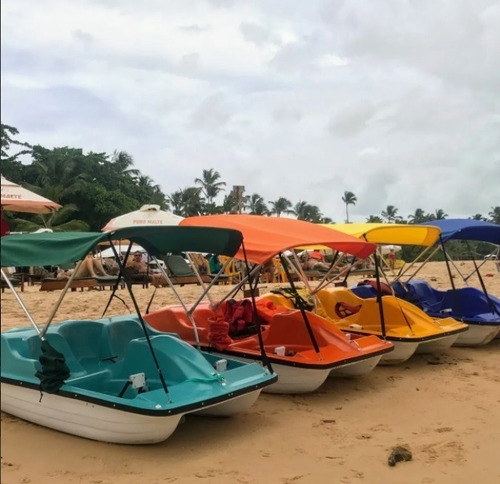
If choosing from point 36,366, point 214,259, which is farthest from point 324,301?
point 214,259

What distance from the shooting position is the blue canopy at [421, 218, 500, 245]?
9.54 metres

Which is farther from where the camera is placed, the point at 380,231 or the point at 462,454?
the point at 380,231

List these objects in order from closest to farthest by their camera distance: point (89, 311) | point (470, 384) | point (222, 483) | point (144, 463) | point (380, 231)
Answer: point (222, 483) → point (144, 463) → point (470, 384) → point (380, 231) → point (89, 311)

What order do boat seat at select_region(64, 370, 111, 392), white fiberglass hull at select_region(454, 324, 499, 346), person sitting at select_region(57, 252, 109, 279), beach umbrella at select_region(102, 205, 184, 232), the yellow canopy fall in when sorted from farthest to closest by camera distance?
1. person sitting at select_region(57, 252, 109, 279)
2. beach umbrella at select_region(102, 205, 184, 232)
3. white fiberglass hull at select_region(454, 324, 499, 346)
4. the yellow canopy
5. boat seat at select_region(64, 370, 111, 392)

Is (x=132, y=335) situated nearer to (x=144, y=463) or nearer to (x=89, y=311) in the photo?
(x=144, y=463)

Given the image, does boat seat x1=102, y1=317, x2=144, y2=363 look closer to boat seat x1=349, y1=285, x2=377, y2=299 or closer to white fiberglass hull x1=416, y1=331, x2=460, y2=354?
white fiberglass hull x1=416, y1=331, x2=460, y2=354

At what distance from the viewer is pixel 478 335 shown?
9.30 metres

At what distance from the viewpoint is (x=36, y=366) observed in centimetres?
534

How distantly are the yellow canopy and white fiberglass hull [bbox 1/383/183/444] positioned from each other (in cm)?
478

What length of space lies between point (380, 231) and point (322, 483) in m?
5.35

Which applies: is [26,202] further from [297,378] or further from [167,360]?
[297,378]

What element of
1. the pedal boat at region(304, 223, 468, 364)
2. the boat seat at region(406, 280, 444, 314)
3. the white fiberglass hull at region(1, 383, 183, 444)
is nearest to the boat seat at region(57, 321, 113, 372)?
the white fiberglass hull at region(1, 383, 183, 444)

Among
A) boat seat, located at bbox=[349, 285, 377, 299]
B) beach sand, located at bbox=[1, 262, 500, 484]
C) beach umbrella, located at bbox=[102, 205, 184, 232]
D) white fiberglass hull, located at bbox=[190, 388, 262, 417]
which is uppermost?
beach umbrella, located at bbox=[102, 205, 184, 232]

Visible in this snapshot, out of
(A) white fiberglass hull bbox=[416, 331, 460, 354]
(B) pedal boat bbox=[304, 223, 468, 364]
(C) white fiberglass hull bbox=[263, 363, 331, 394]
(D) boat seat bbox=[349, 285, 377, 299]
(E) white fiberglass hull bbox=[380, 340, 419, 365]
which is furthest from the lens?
(D) boat seat bbox=[349, 285, 377, 299]
